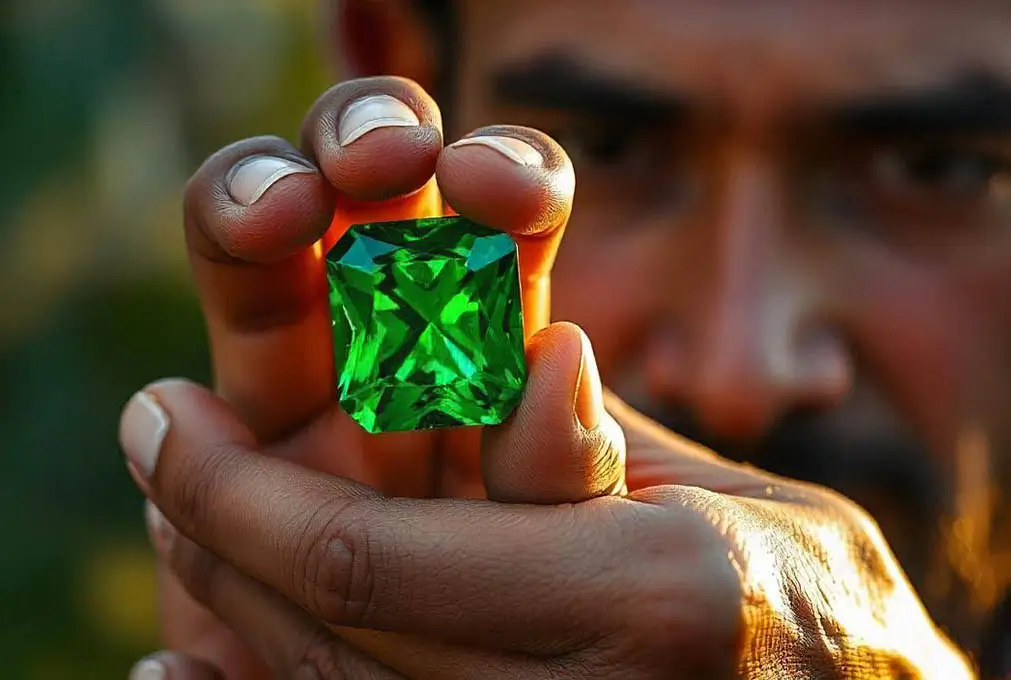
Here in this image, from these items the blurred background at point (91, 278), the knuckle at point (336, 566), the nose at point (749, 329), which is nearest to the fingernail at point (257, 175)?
the knuckle at point (336, 566)

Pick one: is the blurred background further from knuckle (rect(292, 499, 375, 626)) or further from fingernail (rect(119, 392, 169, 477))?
knuckle (rect(292, 499, 375, 626))

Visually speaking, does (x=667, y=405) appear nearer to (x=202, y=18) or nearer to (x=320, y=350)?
(x=320, y=350)

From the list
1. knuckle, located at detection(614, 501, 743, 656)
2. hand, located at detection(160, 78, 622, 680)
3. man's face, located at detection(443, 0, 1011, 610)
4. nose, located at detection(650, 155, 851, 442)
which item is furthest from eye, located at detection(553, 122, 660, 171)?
knuckle, located at detection(614, 501, 743, 656)

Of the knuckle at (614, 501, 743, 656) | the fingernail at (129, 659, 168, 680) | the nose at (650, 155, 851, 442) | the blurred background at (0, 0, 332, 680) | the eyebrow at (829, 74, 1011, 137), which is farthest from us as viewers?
the blurred background at (0, 0, 332, 680)

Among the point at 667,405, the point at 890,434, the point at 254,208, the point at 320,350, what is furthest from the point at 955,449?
the point at 254,208

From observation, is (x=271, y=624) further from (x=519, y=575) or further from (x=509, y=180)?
(x=509, y=180)
